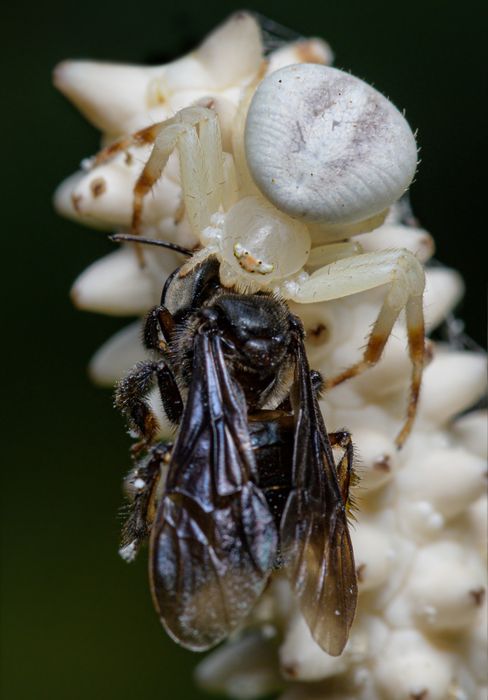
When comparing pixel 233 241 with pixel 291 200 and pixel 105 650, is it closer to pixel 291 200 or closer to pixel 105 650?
pixel 291 200

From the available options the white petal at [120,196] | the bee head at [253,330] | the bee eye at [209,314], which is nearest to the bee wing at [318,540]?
the bee head at [253,330]

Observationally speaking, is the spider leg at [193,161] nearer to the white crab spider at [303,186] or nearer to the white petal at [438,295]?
the white crab spider at [303,186]

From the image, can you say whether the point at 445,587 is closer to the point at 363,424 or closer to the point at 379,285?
the point at 363,424

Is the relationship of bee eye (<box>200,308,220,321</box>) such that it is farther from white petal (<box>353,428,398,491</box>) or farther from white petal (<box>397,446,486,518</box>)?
white petal (<box>397,446,486,518</box>)

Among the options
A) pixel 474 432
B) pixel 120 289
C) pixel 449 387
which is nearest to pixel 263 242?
pixel 120 289

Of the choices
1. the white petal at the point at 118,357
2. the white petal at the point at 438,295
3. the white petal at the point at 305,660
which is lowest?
the white petal at the point at 305,660

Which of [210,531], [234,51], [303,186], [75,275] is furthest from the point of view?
[75,275]
